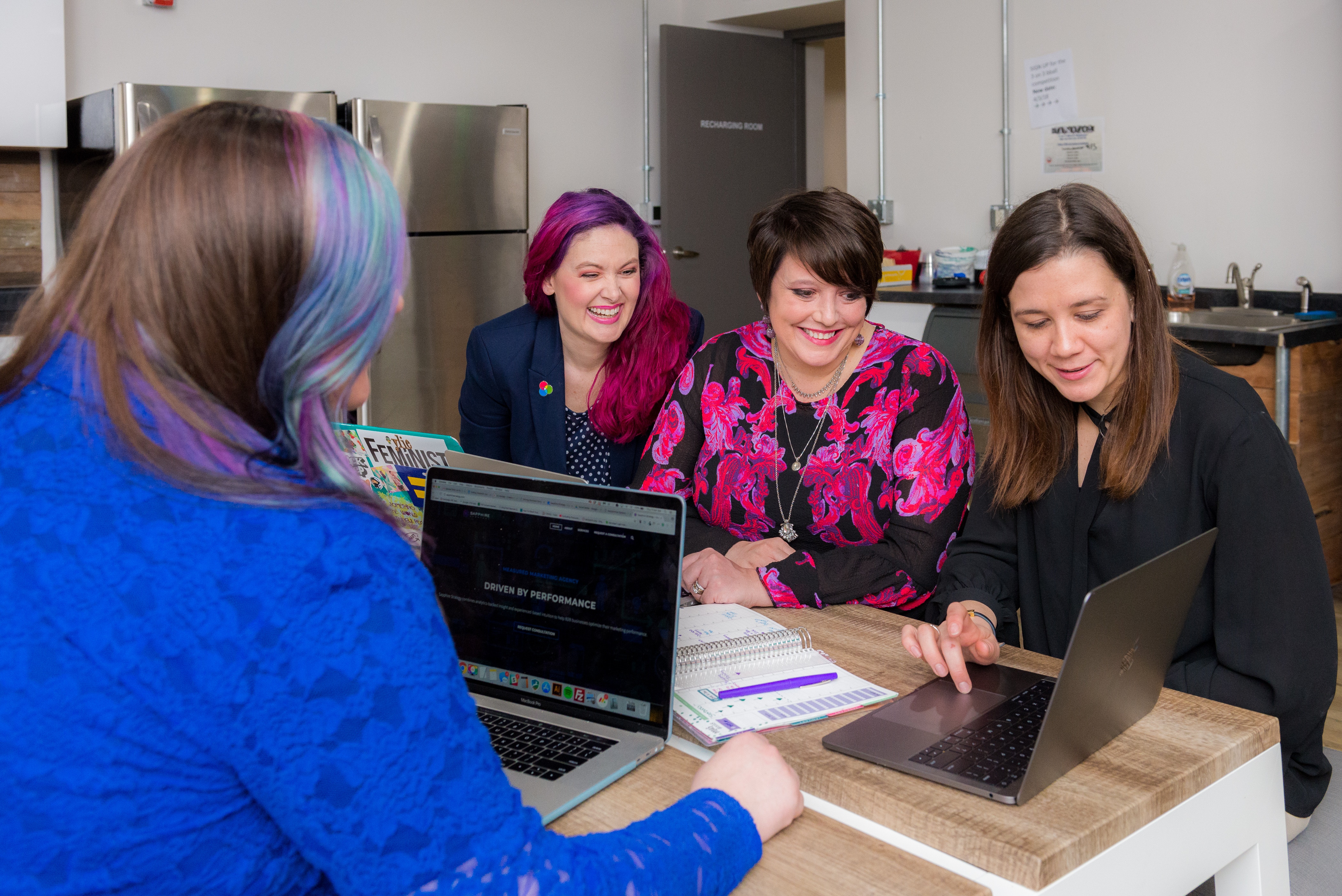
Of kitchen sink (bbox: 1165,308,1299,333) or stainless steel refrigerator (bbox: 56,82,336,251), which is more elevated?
stainless steel refrigerator (bbox: 56,82,336,251)

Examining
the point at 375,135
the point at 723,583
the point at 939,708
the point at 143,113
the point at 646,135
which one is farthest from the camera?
the point at 646,135

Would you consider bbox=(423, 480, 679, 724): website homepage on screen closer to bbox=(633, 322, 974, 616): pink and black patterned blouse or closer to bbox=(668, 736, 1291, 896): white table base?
bbox=(668, 736, 1291, 896): white table base

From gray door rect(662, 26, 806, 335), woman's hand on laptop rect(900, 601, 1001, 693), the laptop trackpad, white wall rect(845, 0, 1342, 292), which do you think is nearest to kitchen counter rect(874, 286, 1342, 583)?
white wall rect(845, 0, 1342, 292)

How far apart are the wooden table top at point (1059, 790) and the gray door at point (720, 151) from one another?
14.7ft

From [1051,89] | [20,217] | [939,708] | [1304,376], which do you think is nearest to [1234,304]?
[1304,376]

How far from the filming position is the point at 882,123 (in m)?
4.96

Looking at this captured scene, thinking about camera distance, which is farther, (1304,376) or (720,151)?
(720,151)

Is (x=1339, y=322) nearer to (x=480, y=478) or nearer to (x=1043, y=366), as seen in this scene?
(x=1043, y=366)

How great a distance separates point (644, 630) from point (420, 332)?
3.42 m

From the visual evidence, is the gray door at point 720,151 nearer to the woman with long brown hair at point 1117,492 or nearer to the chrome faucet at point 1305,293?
the chrome faucet at point 1305,293

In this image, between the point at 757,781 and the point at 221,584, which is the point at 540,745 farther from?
the point at 221,584

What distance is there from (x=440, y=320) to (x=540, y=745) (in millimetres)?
3467

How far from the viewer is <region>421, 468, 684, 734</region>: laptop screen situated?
42.7 inches

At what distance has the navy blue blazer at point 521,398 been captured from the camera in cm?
222
